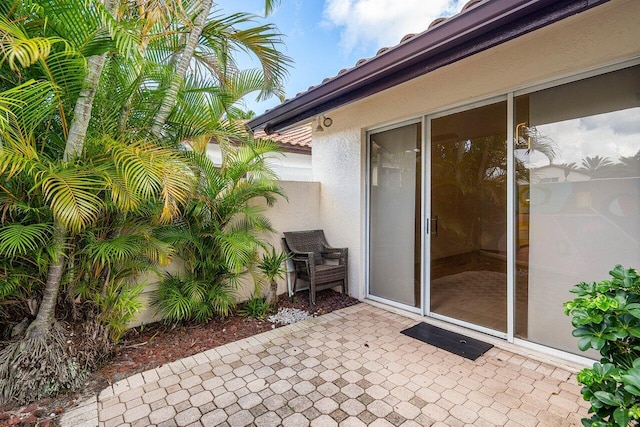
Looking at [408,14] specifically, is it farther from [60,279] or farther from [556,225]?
[60,279]

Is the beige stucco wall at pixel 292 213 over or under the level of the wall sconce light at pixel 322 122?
under

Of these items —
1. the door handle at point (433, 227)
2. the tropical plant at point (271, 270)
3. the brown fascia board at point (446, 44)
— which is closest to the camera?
the brown fascia board at point (446, 44)

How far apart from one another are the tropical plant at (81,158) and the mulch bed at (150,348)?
0.17 metres

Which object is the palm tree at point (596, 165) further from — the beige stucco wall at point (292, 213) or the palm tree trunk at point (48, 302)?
the palm tree trunk at point (48, 302)

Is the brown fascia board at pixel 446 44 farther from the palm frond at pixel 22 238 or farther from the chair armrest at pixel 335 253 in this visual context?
the palm frond at pixel 22 238

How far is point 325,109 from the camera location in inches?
201

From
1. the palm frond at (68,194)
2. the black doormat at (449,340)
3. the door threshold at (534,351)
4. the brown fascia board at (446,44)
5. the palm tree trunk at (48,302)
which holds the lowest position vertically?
the black doormat at (449,340)

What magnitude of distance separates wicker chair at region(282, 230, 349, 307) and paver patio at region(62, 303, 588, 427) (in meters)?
1.48

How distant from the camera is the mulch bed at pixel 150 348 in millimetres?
2791

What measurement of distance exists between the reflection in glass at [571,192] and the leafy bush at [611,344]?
1.67 meters

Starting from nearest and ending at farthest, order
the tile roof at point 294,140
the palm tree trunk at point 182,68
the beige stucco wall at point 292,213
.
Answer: the palm tree trunk at point 182,68, the beige stucco wall at point 292,213, the tile roof at point 294,140

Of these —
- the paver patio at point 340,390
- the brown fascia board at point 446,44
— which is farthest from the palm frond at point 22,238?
the brown fascia board at point 446,44

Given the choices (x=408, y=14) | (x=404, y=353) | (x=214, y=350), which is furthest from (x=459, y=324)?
(x=408, y=14)

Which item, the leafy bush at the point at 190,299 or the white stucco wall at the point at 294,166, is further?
the white stucco wall at the point at 294,166
